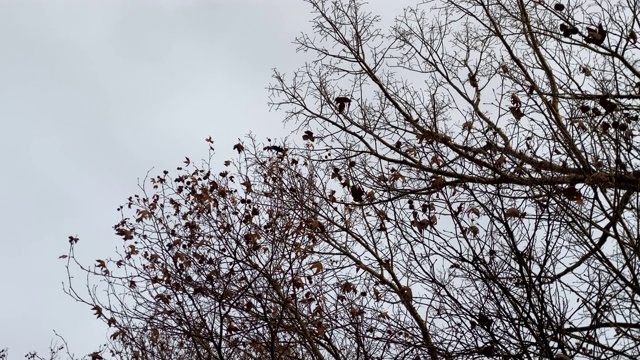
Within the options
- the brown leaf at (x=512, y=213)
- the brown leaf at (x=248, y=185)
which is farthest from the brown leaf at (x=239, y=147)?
the brown leaf at (x=512, y=213)

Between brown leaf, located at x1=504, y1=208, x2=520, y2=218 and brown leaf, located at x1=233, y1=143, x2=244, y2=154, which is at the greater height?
brown leaf, located at x1=233, y1=143, x2=244, y2=154

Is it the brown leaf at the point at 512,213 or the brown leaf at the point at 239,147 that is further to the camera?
the brown leaf at the point at 239,147

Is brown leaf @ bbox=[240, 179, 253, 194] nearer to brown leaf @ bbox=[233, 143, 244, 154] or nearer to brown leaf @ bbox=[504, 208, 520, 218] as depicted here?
brown leaf @ bbox=[233, 143, 244, 154]

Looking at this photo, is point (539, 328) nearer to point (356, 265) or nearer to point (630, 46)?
point (356, 265)

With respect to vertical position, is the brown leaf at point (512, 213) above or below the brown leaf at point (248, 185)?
below

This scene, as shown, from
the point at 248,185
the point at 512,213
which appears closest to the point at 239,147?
the point at 248,185

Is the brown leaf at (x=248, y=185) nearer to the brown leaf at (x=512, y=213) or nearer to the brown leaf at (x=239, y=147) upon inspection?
the brown leaf at (x=239, y=147)

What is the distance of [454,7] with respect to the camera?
640 centimetres

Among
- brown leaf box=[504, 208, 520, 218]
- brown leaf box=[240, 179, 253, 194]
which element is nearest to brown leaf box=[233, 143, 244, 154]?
brown leaf box=[240, 179, 253, 194]

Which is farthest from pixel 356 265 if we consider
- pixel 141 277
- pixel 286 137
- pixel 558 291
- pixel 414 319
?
pixel 558 291

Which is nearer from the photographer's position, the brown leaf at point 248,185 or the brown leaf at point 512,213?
the brown leaf at point 512,213

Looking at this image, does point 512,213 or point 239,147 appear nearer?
point 512,213

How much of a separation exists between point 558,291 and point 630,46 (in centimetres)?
300

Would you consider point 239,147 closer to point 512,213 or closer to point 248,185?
point 248,185
